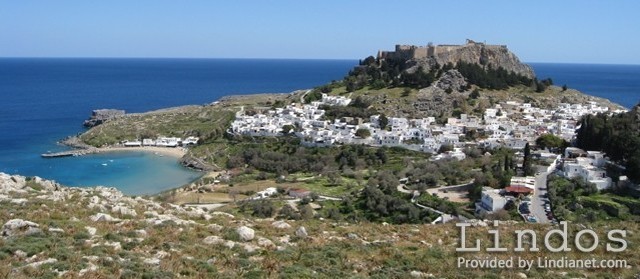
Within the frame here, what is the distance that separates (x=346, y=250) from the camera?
11.2 metres

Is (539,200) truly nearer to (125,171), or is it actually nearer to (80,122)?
(125,171)

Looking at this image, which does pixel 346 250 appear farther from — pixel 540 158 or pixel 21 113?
pixel 21 113

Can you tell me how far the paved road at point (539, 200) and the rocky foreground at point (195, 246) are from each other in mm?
18042

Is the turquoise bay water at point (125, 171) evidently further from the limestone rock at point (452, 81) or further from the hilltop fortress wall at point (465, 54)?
the hilltop fortress wall at point (465, 54)

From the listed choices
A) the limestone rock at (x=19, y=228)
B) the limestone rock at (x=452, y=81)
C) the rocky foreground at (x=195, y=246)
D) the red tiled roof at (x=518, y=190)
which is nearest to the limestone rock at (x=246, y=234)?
the rocky foreground at (x=195, y=246)

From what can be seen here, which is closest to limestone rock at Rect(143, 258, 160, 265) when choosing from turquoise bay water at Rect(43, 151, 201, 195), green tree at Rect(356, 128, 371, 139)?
turquoise bay water at Rect(43, 151, 201, 195)

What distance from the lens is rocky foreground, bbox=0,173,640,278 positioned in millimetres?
9086

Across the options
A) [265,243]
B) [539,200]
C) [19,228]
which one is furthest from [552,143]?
[19,228]

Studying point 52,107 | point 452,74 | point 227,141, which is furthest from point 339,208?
point 52,107

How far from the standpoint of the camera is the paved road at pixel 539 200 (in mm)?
30377

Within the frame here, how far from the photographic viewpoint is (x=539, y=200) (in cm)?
3384

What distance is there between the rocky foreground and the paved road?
18042 millimetres

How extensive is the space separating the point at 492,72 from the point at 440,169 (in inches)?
1685

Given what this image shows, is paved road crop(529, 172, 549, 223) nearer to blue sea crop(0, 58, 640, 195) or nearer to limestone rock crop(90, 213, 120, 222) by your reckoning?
limestone rock crop(90, 213, 120, 222)
